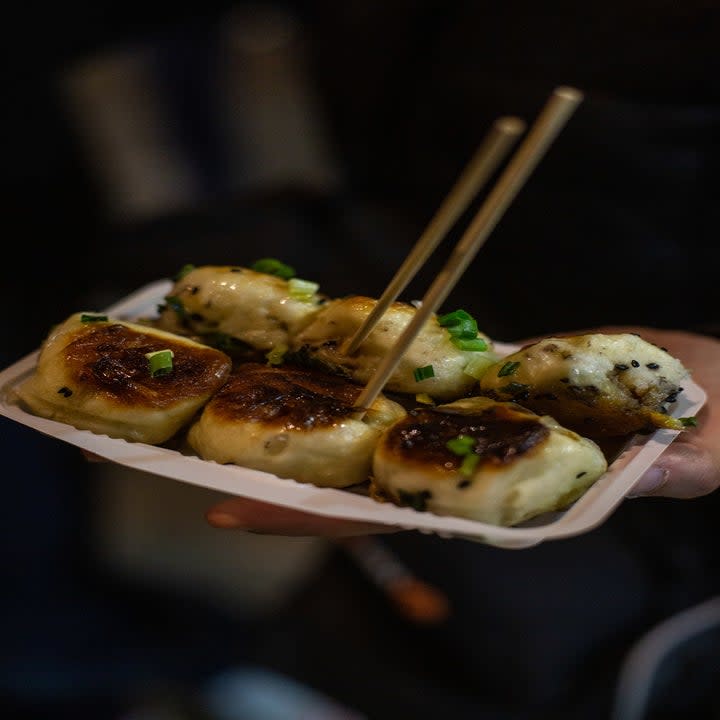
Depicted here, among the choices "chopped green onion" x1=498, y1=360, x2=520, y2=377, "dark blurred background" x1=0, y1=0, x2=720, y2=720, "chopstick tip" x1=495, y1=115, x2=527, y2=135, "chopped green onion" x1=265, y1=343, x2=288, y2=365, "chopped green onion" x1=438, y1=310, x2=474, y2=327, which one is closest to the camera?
"chopstick tip" x1=495, y1=115, x2=527, y2=135

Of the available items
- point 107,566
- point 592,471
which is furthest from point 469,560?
point 592,471

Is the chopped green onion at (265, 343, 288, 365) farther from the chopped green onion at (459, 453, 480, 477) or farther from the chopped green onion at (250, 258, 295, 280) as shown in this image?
the chopped green onion at (459, 453, 480, 477)

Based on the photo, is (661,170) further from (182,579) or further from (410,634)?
(182,579)

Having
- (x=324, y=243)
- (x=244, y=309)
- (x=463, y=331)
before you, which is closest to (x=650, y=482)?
(x=463, y=331)

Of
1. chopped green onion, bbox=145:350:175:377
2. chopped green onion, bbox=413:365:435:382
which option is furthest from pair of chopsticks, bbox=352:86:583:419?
chopped green onion, bbox=145:350:175:377

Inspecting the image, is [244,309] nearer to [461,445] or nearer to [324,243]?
[461,445]

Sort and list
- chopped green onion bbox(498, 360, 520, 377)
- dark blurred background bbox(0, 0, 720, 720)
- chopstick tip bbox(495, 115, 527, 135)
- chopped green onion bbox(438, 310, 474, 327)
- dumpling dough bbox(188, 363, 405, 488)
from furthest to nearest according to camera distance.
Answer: dark blurred background bbox(0, 0, 720, 720) → chopped green onion bbox(438, 310, 474, 327) → chopped green onion bbox(498, 360, 520, 377) → dumpling dough bbox(188, 363, 405, 488) → chopstick tip bbox(495, 115, 527, 135)
